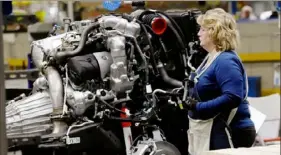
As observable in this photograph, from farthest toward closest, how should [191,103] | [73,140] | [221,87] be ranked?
[73,140], [191,103], [221,87]

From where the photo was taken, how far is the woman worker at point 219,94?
12.0ft

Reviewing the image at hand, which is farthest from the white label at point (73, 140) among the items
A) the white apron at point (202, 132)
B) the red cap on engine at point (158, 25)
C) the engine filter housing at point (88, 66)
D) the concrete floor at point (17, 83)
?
the concrete floor at point (17, 83)

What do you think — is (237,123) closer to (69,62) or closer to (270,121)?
(69,62)

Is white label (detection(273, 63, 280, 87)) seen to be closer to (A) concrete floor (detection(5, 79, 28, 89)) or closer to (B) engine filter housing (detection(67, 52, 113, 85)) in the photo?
(A) concrete floor (detection(5, 79, 28, 89))

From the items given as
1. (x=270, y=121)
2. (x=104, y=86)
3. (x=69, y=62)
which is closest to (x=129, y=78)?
(x=104, y=86)

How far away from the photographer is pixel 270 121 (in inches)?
272

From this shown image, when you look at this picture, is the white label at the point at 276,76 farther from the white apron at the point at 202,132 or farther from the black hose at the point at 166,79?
the white apron at the point at 202,132

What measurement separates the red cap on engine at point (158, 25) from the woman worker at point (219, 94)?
0.52 m

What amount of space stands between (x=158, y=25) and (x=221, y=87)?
864 mm

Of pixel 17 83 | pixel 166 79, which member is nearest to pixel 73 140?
pixel 166 79

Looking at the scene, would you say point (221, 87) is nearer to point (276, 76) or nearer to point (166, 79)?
point (166, 79)

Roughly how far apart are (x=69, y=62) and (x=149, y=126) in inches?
31.7

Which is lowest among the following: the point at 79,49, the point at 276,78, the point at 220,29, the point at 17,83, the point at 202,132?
the point at 276,78

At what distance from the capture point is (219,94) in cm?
378
